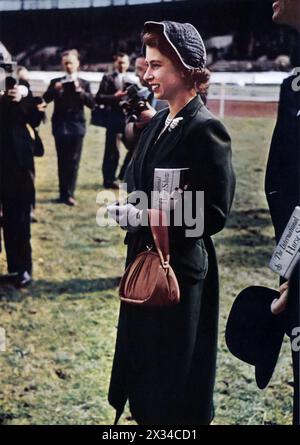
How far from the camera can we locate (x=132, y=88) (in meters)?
2.64

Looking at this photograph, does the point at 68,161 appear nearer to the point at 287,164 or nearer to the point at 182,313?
the point at 182,313

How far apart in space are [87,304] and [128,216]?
3.87ft

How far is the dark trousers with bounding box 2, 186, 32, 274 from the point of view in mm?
3320

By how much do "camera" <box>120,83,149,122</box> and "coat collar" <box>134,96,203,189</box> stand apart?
7.0 inches

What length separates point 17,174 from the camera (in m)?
3.24

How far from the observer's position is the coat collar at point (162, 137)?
2.26 meters

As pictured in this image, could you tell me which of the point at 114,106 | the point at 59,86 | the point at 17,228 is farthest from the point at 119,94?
the point at 17,228

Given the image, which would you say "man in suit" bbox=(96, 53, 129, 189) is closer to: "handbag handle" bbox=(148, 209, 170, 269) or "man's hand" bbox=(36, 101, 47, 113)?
"man's hand" bbox=(36, 101, 47, 113)

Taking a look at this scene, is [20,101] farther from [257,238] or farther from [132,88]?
[257,238]

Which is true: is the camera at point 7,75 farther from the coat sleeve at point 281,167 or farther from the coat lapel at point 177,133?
the coat sleeve at point 281,167

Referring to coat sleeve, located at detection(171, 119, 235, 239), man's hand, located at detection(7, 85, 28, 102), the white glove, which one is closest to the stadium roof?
man's hand, located at detection(7, 85, 28, 102)

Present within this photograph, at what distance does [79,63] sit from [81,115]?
0.86 feet

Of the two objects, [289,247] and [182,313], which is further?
[182,313]
